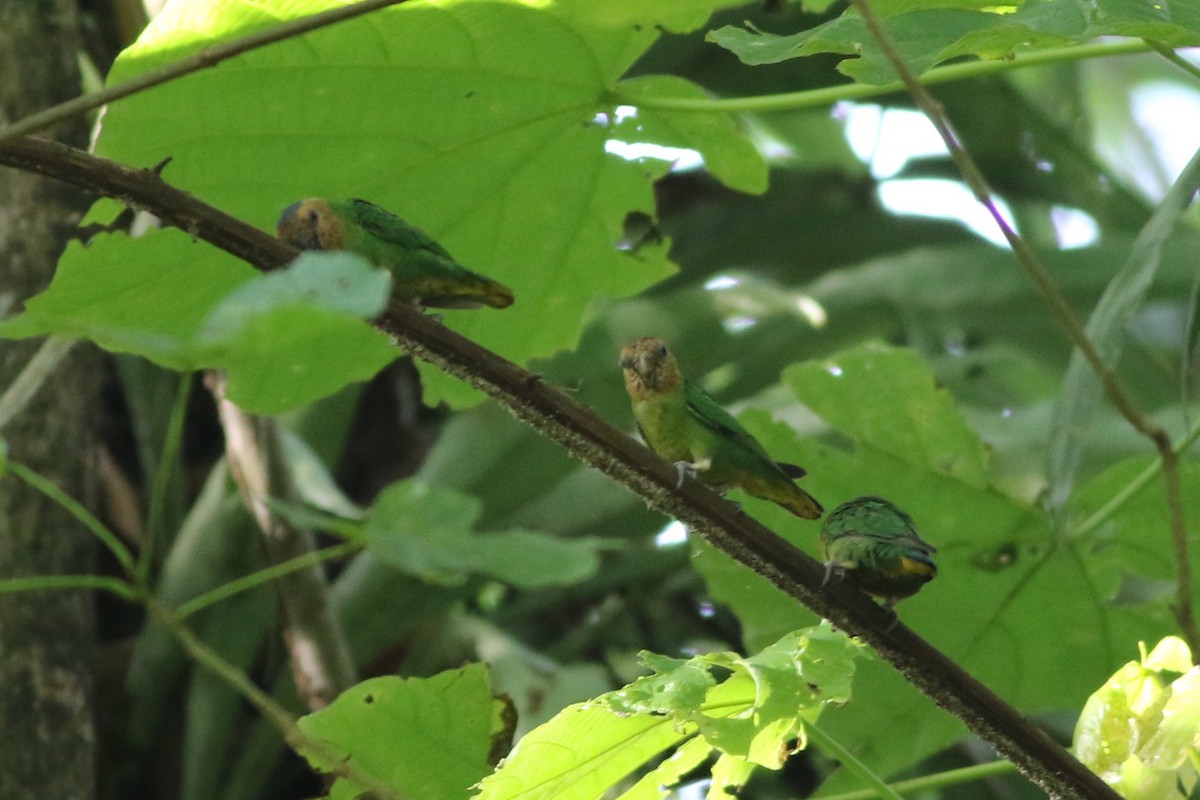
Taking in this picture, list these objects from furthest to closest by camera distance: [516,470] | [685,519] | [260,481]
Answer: [516,470] < [260,481] < [685,519]

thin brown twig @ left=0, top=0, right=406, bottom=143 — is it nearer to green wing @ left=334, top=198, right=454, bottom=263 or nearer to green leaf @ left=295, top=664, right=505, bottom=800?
green wing @ left=334, top=198, right=454, bottom=263

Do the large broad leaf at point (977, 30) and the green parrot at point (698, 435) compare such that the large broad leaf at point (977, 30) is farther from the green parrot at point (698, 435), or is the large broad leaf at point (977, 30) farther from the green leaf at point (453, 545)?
the green leaf at point (453, 545)

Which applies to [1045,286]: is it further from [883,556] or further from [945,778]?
[945,778]

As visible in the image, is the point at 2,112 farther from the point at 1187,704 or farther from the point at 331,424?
the point at 1187,704

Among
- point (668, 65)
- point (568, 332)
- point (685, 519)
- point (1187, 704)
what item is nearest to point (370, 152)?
point (568, 332)

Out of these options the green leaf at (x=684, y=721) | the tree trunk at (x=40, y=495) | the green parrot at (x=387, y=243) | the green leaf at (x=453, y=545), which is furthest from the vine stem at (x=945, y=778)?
the tree trunk at (x=40, y=495)

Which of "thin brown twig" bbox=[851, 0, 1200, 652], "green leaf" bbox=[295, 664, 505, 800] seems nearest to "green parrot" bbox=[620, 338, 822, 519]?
"green leaf" bbox=[295, 664, 505, 800]
